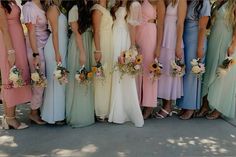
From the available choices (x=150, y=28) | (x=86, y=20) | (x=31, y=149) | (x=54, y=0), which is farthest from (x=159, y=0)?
(x=31, y=149)

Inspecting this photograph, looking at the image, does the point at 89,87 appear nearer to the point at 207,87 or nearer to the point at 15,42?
the point at 15,42

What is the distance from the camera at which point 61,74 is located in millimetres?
5320

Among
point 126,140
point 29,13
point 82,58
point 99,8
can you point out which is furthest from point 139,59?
point 29,13

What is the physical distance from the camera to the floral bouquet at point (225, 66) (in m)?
5.75

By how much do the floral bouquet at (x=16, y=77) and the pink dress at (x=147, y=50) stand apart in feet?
5.75

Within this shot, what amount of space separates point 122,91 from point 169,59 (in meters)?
0.87

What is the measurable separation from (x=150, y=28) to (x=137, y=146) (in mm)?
1758

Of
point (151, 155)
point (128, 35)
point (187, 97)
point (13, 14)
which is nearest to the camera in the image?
point (151, 155)

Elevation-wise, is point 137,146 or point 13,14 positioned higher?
point 13,14

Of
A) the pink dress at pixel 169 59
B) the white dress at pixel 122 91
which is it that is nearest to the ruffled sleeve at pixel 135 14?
the white dress at pixel 122 91

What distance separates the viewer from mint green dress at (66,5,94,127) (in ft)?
18.2

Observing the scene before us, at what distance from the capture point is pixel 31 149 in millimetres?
4965

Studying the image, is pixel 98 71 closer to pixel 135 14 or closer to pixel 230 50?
pixel 135 14

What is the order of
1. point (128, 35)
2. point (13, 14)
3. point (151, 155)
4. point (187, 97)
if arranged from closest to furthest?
1. point (151, 155)
2. point (13, 14)
3. point (128, 35)
4. point (187, 97)
